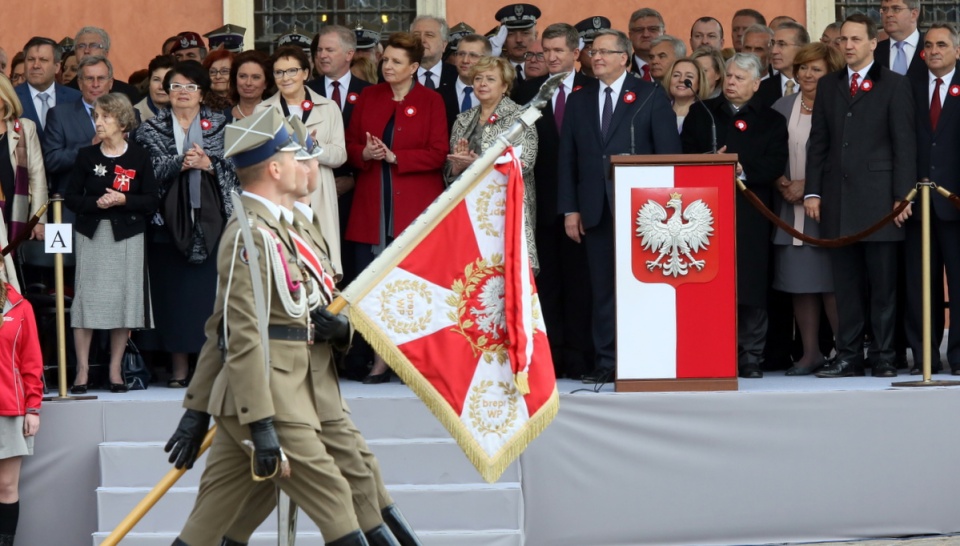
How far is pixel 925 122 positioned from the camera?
9.09 m

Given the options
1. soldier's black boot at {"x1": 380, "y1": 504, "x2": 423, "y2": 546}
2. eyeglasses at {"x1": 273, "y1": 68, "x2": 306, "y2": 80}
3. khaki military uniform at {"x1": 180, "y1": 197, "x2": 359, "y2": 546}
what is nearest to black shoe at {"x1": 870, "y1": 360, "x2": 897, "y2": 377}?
eyeglasses at {"x1": 273, "y1": 68, "x2": 306, "y2": 80}

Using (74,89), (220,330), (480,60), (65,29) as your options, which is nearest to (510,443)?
(220,330)

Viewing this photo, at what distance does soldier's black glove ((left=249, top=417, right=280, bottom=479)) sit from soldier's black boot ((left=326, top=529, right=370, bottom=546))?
1.09 feet

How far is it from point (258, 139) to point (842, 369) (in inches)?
183

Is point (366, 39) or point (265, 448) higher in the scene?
point (366, 39)

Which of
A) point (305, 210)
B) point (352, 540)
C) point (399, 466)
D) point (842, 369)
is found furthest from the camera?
point (842, 369)

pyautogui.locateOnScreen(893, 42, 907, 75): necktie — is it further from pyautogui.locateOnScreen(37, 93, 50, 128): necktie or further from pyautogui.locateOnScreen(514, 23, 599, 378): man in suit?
pyautogui.locateOnScreen(37, 93, 50, 128): necktie

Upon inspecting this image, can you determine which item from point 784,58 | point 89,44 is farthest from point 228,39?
point 784,58

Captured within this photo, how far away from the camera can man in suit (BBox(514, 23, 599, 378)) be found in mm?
9336

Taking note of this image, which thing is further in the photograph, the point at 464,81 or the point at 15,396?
the point at 464,81

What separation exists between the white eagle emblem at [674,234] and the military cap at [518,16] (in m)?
3.05

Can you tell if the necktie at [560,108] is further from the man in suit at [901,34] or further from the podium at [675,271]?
the man in suit at [901,34]

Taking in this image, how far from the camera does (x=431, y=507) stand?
8.07 metres

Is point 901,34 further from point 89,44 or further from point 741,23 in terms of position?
point 89,44
